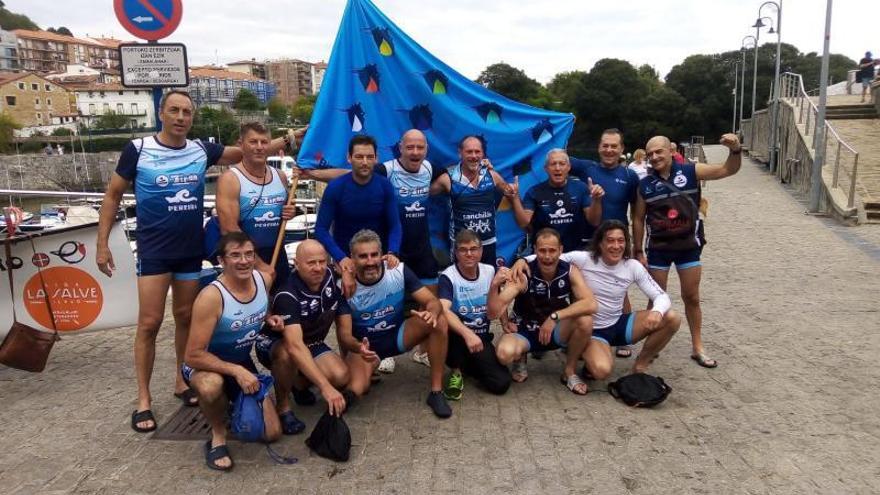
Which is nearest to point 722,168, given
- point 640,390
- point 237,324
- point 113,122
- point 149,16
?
point 640,390

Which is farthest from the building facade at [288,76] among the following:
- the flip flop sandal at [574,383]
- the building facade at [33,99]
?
the flip flop sandal at [574,383]

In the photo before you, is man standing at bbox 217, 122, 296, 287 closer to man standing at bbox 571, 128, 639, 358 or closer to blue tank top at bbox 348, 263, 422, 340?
blue tank top at bbox 348, 263, 422, 340

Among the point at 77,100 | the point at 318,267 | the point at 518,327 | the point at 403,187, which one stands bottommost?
the point at 518,327

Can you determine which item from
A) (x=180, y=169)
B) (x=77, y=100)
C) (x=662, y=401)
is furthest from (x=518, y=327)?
(x=77, y=100)

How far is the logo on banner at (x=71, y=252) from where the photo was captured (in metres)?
5.34

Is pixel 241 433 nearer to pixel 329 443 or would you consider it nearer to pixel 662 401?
pixel 329 443

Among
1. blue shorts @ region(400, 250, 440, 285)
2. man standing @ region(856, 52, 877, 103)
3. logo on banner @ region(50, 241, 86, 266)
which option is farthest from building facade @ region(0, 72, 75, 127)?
blue shorts @ region(400, 250, 440, 285)

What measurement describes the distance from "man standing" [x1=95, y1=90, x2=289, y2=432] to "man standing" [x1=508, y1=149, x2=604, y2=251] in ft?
8.35

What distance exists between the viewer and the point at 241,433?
372cm

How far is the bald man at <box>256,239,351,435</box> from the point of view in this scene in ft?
13.4

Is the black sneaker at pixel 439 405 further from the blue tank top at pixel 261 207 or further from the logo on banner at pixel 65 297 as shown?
the logo on banner at pixel 65 297

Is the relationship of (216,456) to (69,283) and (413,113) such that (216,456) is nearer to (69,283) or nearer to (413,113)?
(69,283)

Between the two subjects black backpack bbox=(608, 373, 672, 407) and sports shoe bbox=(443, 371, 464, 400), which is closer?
black backpack bbox=(608, 373, 672, 407)

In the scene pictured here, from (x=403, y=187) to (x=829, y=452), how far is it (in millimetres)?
3414
